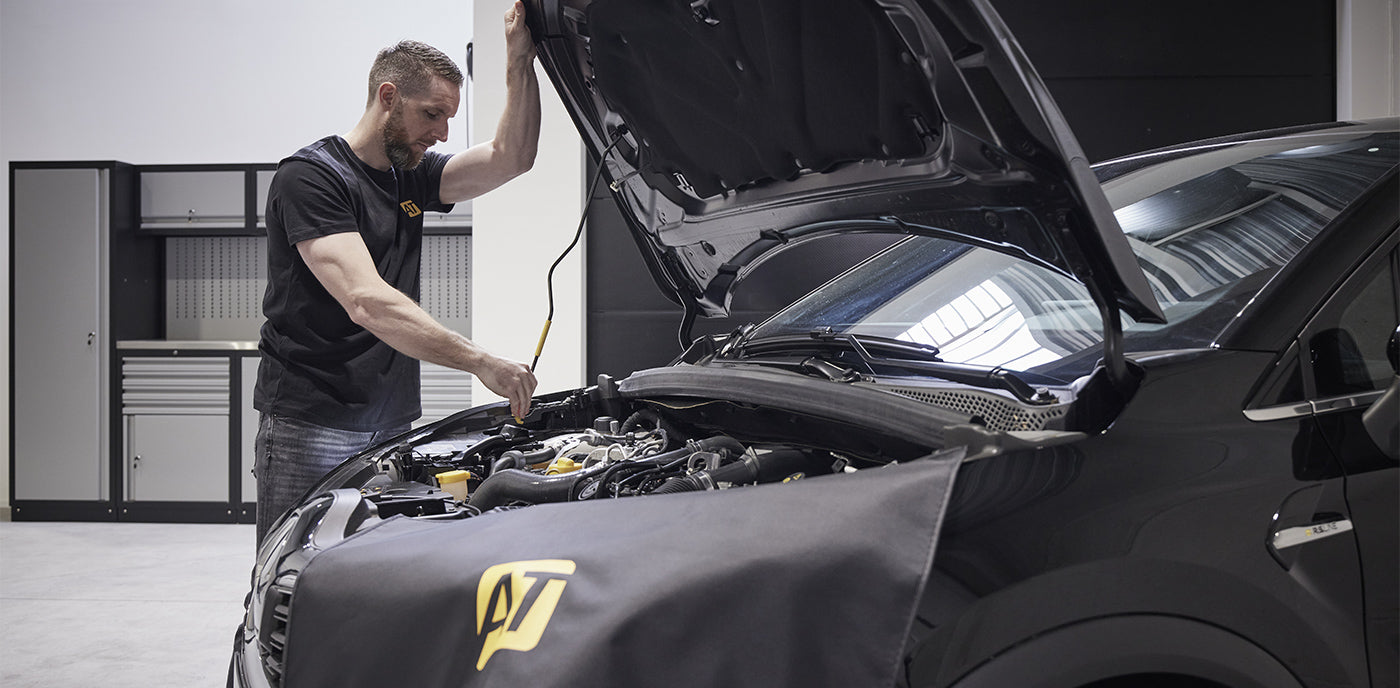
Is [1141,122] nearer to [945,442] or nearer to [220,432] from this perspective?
[945,442]

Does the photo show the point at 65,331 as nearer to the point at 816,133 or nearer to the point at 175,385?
the point at 175,385

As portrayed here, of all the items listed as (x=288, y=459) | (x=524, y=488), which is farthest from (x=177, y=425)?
(x=524, y=488)

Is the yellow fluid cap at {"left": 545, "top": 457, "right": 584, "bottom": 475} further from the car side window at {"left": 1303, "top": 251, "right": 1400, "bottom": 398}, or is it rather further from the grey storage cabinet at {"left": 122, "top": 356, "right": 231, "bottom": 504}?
the grey storage cabinet at {"left": 122, "top": 356, "right": 231, "bottom": 504}

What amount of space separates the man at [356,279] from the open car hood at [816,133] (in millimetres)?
395

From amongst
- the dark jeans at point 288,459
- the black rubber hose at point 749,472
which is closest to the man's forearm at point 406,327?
the dark jeans at point 288,459

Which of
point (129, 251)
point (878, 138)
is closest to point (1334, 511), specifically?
point (878, 138)

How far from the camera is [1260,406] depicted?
1053 millimetres

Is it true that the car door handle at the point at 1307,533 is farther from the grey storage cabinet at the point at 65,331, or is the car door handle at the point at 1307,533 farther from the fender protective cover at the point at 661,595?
the grey storage cabinet at the point at 65,331

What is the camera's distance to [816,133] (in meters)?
1.48

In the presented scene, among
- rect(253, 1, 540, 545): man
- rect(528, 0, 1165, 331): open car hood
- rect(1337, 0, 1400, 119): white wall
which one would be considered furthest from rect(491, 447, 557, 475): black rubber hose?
rect(1337, 0, 1400, 119): white wall

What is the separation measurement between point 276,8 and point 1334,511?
21.0ft

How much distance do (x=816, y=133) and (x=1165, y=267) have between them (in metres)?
0.52

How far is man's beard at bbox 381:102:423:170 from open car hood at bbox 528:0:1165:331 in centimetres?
67

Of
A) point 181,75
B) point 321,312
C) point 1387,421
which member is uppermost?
point 181,75
